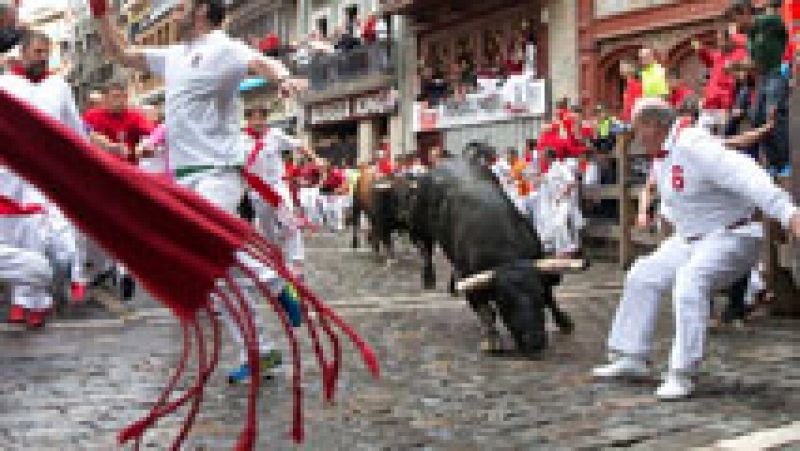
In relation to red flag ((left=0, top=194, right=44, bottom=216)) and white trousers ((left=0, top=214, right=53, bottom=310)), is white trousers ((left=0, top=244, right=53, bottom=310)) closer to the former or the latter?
white trousers ((left=0, top=214, right=53, bottom=310))

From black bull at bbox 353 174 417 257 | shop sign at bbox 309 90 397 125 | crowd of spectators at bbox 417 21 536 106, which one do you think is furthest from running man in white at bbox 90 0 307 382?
shop sign at bbox 309 90 397 125

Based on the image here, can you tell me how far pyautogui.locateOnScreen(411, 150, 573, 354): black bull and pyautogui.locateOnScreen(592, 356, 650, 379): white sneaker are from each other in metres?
0.74

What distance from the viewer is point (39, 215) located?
9195 millimetres

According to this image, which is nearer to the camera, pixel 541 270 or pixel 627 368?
pixel 627 368

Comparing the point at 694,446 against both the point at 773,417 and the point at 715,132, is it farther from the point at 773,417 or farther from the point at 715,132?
the point at 715,132

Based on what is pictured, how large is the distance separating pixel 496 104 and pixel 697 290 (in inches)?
792

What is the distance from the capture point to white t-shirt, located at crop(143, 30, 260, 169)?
584 cm

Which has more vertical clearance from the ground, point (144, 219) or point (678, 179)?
point (678, 179)

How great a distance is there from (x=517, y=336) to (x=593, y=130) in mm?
9214

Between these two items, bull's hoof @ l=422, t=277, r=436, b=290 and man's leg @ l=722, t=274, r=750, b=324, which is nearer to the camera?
man's leg @ l=722, t=274, r=750, b=324

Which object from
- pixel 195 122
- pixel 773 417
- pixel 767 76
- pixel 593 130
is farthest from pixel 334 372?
pixel 593 130

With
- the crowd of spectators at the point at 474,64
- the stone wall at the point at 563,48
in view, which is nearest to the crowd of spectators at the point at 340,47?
the crowd of spectators at the point at 474,64

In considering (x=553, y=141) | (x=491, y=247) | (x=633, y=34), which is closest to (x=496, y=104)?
(x=633, y=34)

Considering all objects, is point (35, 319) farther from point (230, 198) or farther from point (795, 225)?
point (795, 225)
